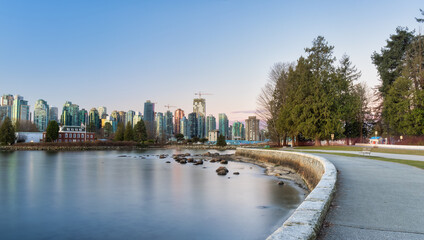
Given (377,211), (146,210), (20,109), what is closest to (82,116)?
(20,109)

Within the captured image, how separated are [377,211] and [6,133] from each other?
9669 centimetres

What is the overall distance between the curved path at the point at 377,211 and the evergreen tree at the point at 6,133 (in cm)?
→ 9378

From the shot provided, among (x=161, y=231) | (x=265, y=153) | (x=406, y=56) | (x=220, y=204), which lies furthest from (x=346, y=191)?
(x=406, y=56)

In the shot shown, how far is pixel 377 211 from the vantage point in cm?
550

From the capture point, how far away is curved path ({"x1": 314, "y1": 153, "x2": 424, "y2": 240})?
4262 millimetres

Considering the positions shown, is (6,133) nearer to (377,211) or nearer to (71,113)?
(377,211)

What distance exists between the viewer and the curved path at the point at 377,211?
14.0 ft

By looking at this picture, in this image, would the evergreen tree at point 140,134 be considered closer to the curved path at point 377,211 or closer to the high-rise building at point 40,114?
the curved path at point 377,211

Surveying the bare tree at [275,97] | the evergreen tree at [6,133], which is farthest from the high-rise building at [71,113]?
the bare tree at [275,97]

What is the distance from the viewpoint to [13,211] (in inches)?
489

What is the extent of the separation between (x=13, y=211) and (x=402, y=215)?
13.9 meters

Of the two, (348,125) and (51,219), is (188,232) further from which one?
(348,125)

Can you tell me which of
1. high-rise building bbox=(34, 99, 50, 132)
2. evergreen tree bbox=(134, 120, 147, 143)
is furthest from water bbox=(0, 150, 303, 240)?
high-rise building bbox=(34, 99, 50, 132)

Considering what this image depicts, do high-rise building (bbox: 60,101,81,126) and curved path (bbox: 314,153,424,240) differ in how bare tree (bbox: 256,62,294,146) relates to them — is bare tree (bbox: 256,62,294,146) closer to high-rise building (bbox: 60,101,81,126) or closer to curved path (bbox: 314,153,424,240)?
curved path (bbox: 314,153,424,240)
